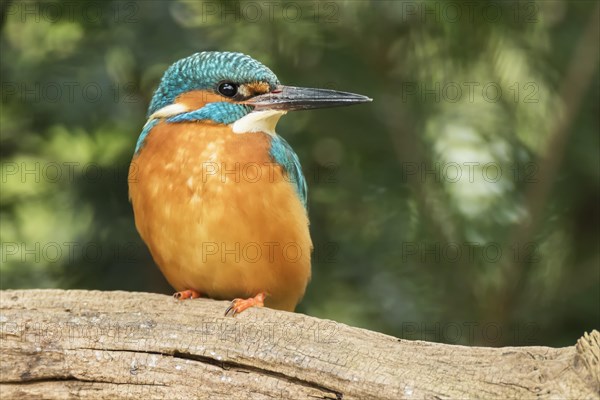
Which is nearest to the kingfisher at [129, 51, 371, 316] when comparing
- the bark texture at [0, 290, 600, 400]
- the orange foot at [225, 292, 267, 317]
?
the orange foot at [225, 292, 267, 317]

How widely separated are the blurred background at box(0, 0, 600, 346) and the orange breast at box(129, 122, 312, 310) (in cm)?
63

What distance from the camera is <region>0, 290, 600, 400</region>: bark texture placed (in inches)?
129

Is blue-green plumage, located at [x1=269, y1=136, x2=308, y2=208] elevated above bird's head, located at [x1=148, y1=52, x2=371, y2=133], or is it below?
below

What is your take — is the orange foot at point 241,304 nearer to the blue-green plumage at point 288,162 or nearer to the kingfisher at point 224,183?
the kingfisher at point 224,183

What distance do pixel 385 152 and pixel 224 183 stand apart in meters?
1.39

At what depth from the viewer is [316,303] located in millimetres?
5387

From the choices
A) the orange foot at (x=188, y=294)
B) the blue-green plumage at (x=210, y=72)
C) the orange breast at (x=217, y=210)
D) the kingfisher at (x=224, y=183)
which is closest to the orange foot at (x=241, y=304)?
the kingfisher at (x=224, y=183)

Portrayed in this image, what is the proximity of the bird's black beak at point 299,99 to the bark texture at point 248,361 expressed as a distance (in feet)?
3.53

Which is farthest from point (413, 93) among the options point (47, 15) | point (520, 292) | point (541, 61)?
point (47, 15)

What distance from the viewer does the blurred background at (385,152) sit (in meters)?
5.08

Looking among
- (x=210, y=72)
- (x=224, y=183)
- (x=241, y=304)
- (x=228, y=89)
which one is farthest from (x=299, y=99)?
(x=241, y=304)

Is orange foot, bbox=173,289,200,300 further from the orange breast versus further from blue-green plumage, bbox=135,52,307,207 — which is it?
blue-green plumage, bbox=135,52,307,207

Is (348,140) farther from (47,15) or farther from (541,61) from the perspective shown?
(47,15)

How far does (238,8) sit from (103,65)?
2.90 ft
